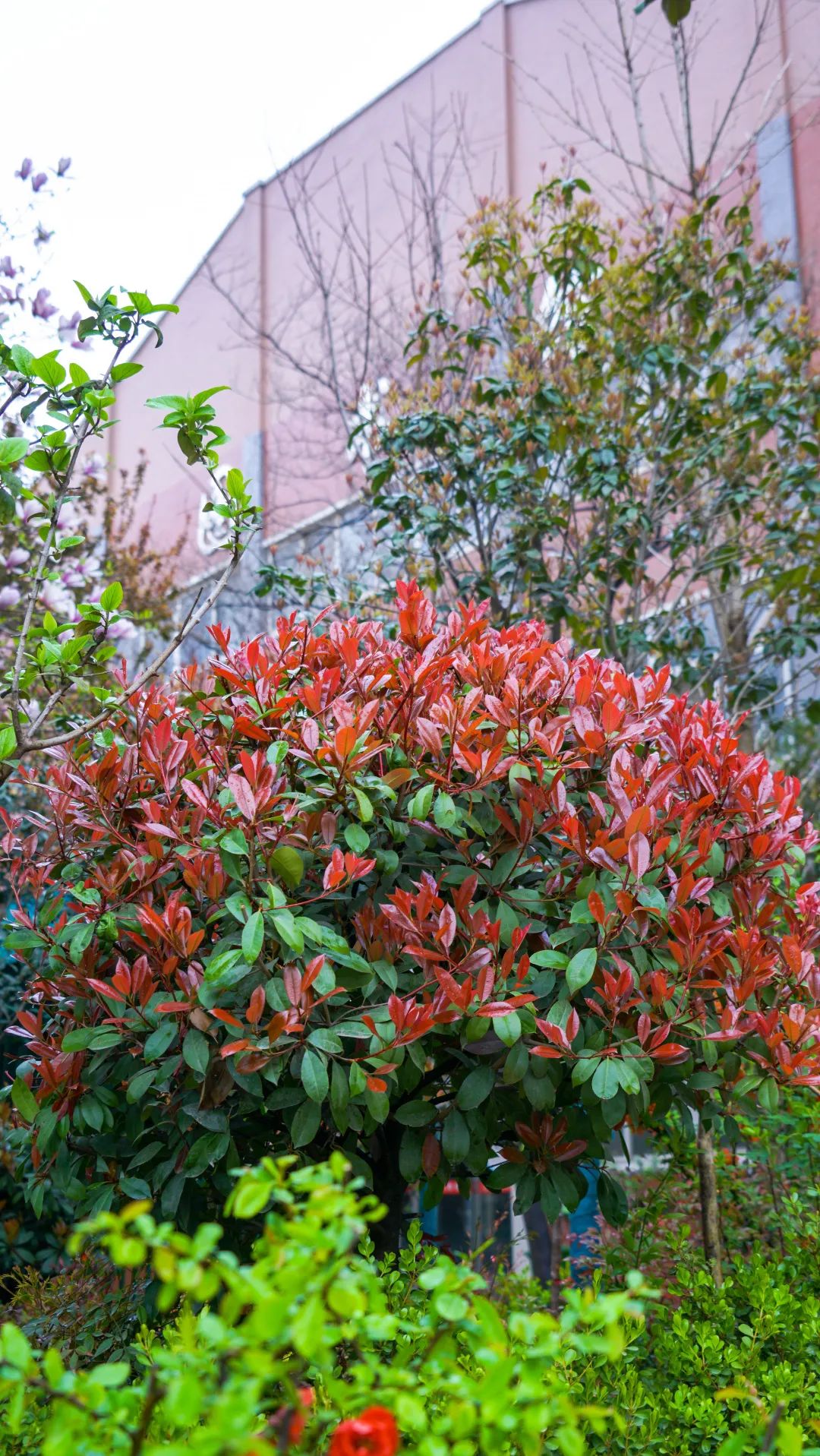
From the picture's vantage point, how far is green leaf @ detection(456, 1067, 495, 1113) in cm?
237

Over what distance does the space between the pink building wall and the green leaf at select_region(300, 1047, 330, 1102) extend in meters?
5.50

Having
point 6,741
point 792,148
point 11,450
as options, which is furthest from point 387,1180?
point 792,148

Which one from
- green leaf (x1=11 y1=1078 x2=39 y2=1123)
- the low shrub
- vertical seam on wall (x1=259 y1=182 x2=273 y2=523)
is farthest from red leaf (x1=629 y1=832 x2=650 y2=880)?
vertical seam on wall (x1=259 y1=182 x2=273 y2=523)

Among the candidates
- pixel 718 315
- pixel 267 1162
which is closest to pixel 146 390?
pixel 718 315

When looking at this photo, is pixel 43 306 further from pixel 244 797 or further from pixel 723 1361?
pixel 723 1361

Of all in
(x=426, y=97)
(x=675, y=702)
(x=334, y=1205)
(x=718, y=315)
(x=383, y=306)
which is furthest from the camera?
(x=426, y=97)

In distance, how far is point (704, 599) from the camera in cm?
643

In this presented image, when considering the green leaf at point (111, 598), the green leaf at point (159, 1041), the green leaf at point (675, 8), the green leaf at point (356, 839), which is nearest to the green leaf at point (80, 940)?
the green leaf at point (159, 1041)

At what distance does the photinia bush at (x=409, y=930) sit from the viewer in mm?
2258

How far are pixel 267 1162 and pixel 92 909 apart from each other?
158cm

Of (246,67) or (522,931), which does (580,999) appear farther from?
(246,67)

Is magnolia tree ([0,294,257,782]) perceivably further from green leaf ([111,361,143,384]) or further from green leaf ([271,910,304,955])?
green leaf ([271,910,304,955])

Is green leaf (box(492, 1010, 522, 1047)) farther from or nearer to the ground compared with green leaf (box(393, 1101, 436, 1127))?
farther from the ground

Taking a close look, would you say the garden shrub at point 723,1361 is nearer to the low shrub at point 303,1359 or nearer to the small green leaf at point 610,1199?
the small green leaf at point 610,1199
